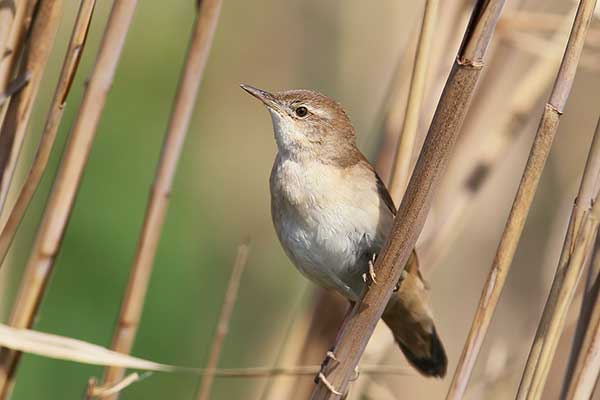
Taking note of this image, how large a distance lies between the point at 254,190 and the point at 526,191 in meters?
2.66

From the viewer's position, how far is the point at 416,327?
2508 millimetres

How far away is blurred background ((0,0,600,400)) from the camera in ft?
8.38

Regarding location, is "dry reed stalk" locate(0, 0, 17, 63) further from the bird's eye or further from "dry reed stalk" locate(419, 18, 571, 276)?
"dry reed stalk" locate(419, 18, 571, 276)

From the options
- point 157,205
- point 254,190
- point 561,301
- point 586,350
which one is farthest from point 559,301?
point 254,190

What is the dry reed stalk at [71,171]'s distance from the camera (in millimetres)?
1759

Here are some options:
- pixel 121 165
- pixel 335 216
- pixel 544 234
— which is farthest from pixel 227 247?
pixel 335 216

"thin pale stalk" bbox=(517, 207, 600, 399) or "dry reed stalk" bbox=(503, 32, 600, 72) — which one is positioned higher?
"dry reed stalk" bbox=(503, 32, 600, 72)

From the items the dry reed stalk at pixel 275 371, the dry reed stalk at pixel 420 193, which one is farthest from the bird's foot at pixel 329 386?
the dry reed stalk at pixel 275 371

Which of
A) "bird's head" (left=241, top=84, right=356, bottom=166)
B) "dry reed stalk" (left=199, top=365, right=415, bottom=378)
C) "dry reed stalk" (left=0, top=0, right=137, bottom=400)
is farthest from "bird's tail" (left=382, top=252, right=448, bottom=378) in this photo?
"dry reed stalk" (left=0, top=0, right=137, bottom=400)

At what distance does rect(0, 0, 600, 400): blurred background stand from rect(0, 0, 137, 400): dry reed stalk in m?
0.55

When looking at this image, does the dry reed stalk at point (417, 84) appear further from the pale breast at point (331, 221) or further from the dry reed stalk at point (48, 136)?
the dry reed stalk at point (48, 136)

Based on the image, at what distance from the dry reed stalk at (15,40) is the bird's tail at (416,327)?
1.15 meters

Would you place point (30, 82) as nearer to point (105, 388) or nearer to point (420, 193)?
point (105, 388)

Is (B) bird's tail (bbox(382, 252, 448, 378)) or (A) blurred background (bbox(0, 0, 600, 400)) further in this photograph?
(A) blurred background (bbox(0, 0, 600, 400))
